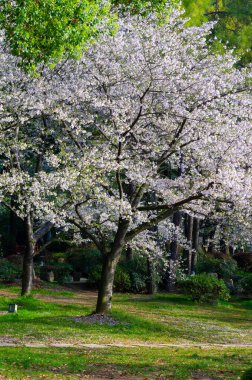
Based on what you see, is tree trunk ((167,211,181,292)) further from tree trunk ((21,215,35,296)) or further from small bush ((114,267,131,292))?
tree trunk ((21,215,35,296))

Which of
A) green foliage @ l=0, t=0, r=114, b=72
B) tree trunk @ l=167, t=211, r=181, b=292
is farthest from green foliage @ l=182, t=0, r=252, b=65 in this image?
green foliage @ l=0, t=0, r=114, b=72

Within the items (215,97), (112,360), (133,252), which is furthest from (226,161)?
(133,252)

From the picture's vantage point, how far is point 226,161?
58.1 ft

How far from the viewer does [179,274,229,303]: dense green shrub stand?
2761 centimetres

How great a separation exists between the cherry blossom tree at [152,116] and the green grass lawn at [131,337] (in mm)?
2303

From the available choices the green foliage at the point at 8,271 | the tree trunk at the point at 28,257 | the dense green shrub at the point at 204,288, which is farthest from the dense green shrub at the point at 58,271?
the tree trunk at the point at 28,257

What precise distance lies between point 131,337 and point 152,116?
23.1 feet

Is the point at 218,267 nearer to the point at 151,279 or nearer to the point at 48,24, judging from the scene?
the point at 151,279

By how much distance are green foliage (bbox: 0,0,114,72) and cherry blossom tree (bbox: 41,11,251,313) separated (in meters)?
5.23

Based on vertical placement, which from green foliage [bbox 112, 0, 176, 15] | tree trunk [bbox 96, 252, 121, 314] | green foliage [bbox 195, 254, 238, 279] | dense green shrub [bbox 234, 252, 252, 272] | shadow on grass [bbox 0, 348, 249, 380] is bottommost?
shadow on grass [bbox 0, 348, 249, 380]

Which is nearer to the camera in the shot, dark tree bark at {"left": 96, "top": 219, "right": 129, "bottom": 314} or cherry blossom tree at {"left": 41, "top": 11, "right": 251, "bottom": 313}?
cherry blossom tree at {"left": 41, "top": 11, "right": 251, "bottom": 313}

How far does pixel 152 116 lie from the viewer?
19047 millimetres

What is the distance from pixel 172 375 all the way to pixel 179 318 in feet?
37.2

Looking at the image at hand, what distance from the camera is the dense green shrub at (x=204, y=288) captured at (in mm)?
27609
